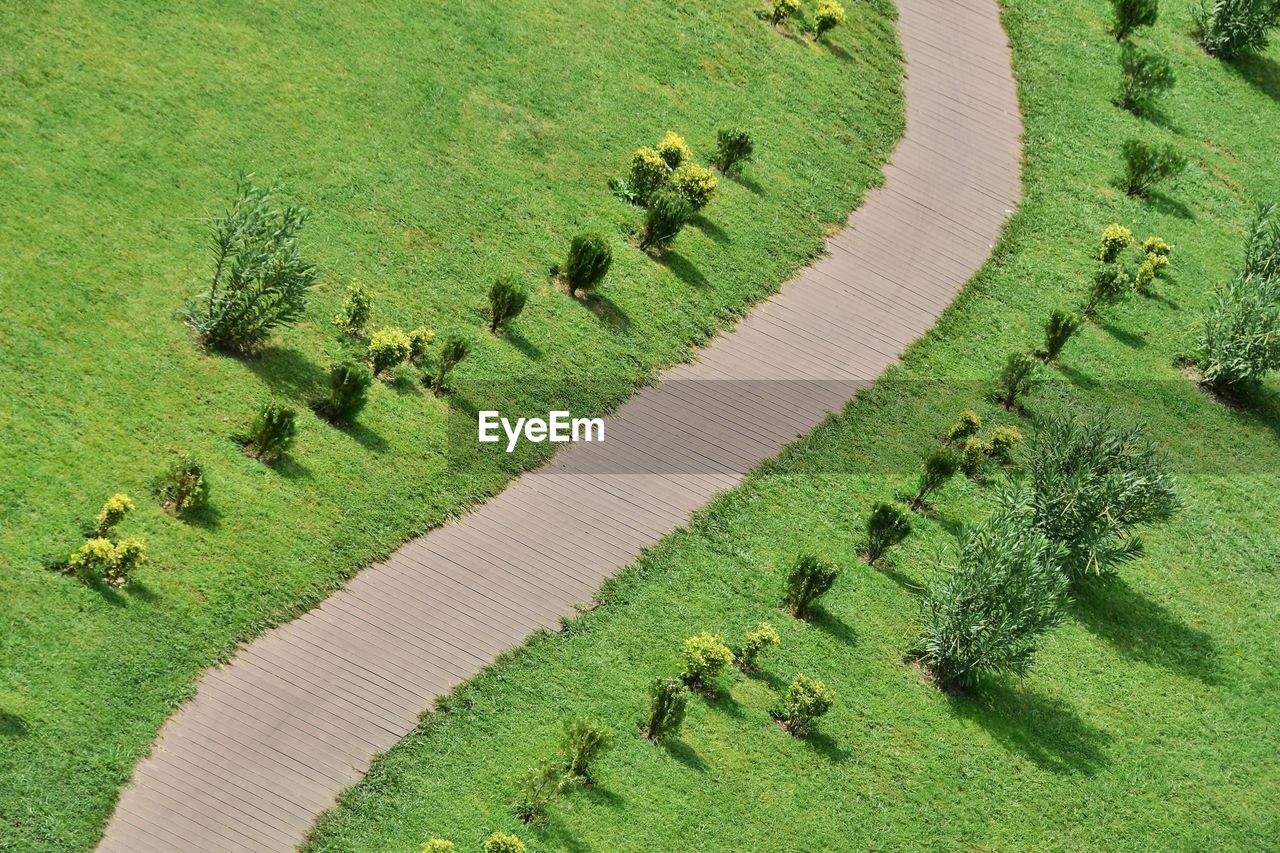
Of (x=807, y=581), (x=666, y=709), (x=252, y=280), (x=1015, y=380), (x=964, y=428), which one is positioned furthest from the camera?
(x=1015, y=380)

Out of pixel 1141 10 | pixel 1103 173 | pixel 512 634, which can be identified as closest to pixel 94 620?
pixel 512 634

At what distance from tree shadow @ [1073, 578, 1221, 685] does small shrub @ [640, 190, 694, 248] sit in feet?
33.1

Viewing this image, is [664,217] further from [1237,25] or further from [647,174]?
[1237,25]

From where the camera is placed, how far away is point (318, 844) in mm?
18312

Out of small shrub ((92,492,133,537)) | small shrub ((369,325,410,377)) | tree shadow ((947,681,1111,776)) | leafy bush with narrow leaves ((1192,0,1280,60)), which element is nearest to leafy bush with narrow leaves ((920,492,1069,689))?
tree shadow ((947,681,1111,776))

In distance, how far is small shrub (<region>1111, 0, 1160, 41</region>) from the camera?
39781 millimetres

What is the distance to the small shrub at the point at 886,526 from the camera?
2447 cm

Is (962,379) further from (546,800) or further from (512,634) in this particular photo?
(546,800)

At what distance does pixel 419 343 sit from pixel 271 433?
12.0 feet

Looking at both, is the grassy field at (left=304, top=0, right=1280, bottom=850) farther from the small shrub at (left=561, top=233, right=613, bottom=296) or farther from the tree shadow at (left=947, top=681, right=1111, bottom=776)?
the small shrub at (left=561, top=233, right=613, bottom=296)

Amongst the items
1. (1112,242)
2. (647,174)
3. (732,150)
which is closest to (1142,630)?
(1112,242)

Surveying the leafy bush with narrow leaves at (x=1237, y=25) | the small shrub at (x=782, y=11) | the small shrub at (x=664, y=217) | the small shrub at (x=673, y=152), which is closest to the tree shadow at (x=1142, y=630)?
the small shrub at (x=664, y=217)

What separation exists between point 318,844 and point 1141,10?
3147 centimetres

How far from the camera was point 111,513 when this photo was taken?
1989 centimetres
